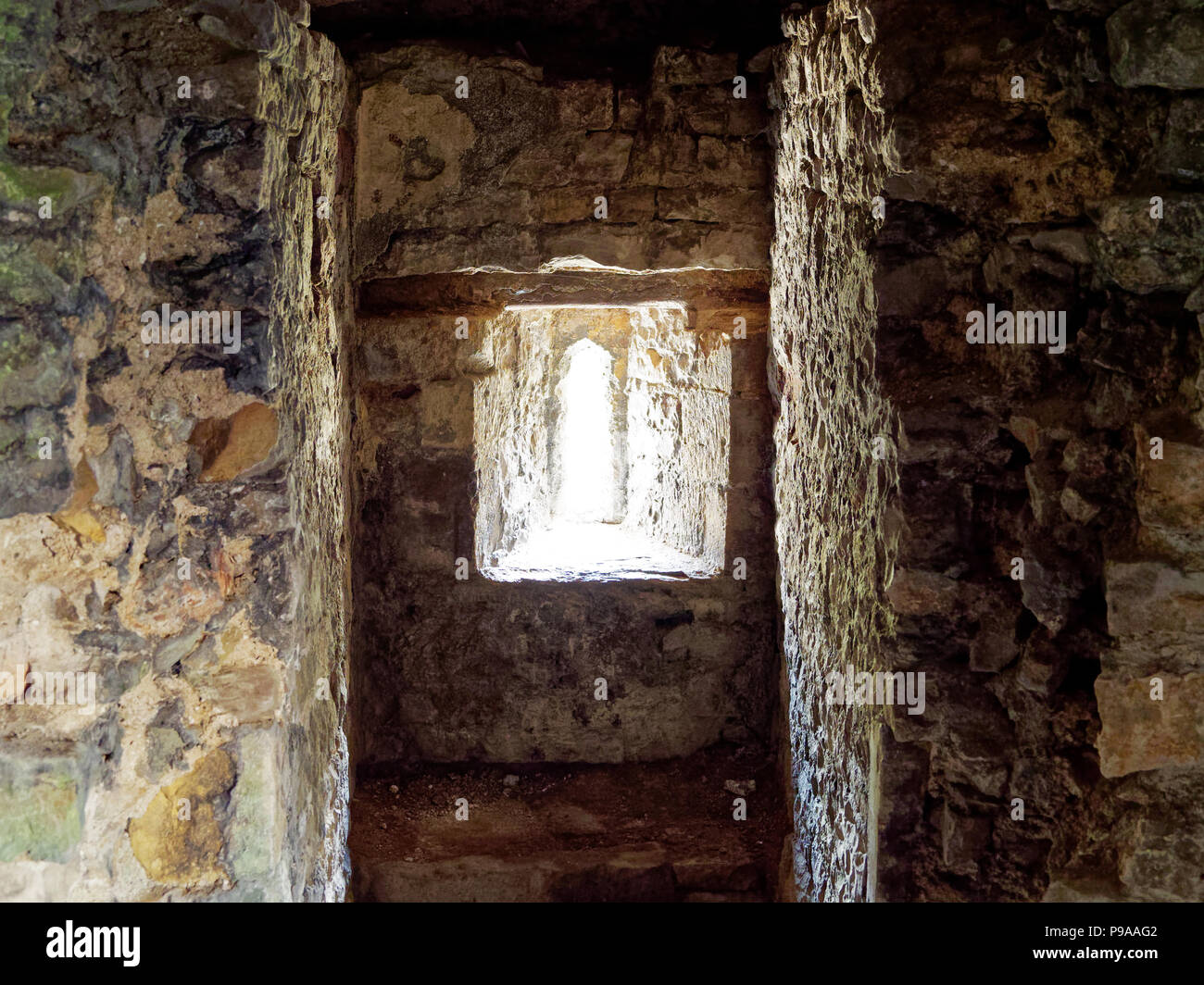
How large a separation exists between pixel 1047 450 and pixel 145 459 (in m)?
1.47

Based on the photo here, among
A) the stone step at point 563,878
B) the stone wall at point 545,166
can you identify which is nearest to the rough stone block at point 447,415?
the stone wall at point 545,166

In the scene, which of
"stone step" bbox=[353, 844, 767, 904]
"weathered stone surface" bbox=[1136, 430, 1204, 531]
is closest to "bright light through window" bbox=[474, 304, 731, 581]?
"stone step" bbox=[353, 844, 767, 904]

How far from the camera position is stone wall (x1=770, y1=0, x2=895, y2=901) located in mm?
1936

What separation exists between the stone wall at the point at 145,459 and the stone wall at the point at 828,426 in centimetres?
107

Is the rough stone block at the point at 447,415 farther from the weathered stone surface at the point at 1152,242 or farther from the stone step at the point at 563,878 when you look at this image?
the weathered stone surface at the point at 1152,242

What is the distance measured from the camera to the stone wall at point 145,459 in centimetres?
154

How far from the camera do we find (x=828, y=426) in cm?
235

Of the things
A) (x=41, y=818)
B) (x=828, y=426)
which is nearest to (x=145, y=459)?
(x=41, y=818)

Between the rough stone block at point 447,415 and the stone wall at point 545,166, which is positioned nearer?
the stone wall at point 545,166

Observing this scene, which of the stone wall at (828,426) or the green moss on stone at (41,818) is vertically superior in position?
the stone wall at (828,426)

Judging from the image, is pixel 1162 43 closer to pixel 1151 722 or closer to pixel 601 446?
pixel 1151 722

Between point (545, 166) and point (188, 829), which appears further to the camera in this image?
point (545, 166)

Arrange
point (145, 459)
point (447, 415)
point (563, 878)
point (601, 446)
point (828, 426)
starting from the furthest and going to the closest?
point (601, 446), point (447, 415), point (563, 878), point (828, 426), point (145, 459)

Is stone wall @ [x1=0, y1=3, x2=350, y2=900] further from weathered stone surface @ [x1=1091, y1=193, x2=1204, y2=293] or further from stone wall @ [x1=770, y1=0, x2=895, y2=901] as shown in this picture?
weathered stone surface @ [x1=1091, y1=193, x2=1204, y2=293]
